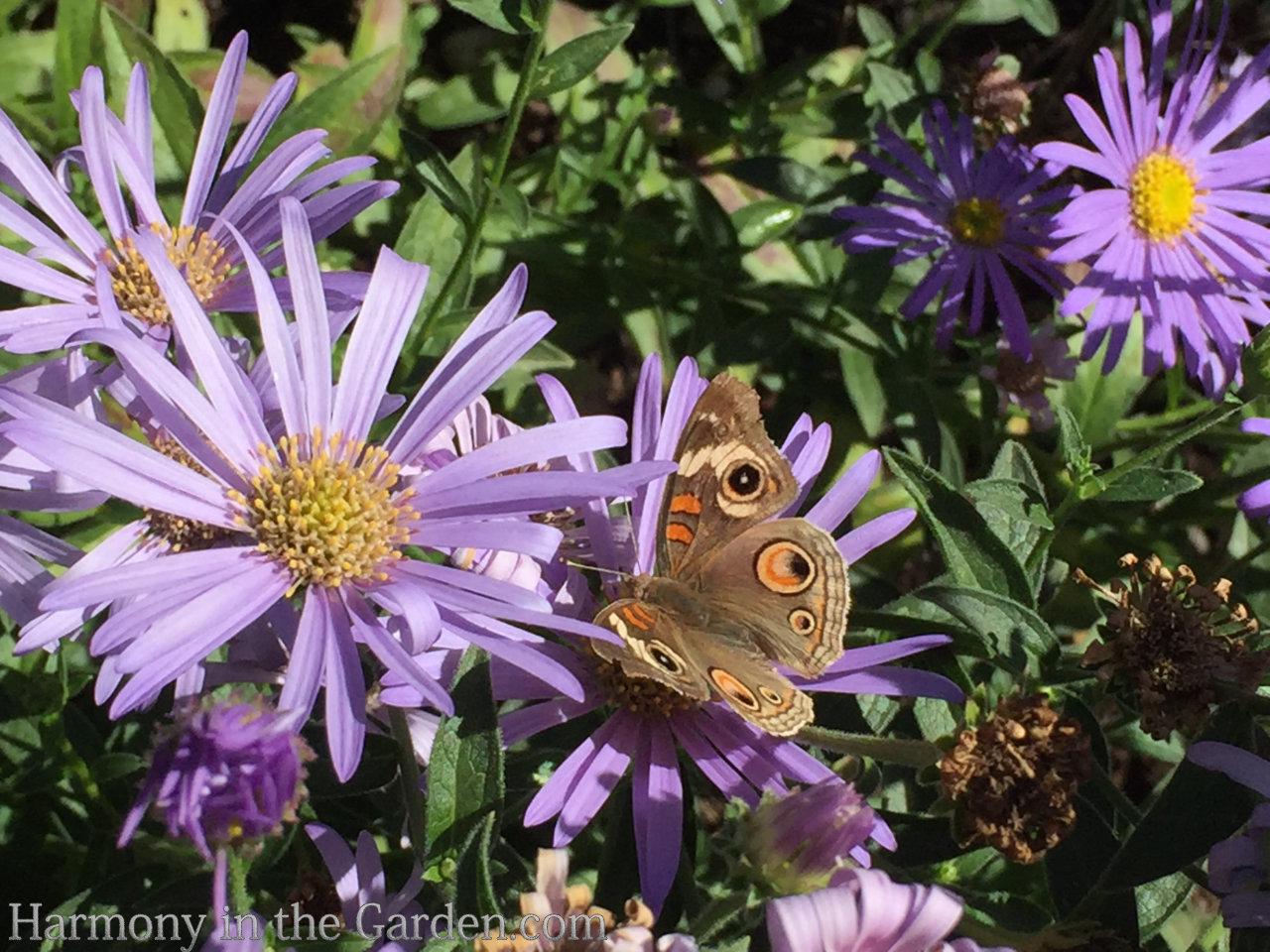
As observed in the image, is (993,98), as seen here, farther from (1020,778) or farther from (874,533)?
(1020,778)

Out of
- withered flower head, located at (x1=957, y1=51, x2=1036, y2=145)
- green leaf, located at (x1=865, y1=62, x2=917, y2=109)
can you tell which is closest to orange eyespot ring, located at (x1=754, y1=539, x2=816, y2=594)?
green leaf, located at (x1=865, y1=62, x2=917, y2=109)

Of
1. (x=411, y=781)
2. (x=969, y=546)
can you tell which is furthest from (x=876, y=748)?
(x=411, y=781)

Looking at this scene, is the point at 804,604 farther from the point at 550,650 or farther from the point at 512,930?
the point at 512,930

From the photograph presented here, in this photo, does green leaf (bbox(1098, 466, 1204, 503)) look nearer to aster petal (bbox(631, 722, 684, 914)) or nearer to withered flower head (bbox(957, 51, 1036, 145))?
aster petal (bbox(631, 722, 684, 914))

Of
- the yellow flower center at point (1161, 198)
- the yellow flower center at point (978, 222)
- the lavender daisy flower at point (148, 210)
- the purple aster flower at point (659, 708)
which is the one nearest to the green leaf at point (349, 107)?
the lavender daisy flower at point (148, 210)

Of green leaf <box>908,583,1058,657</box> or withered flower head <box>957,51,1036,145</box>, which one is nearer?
green leaf <box>908,583,1058,657</box>

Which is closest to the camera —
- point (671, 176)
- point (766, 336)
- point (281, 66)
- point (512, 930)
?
point (512, 930)

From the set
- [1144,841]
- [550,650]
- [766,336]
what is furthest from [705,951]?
[766,336]

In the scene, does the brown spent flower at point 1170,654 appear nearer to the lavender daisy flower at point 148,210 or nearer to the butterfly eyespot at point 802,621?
the butterfly eyespot at point 802,621
